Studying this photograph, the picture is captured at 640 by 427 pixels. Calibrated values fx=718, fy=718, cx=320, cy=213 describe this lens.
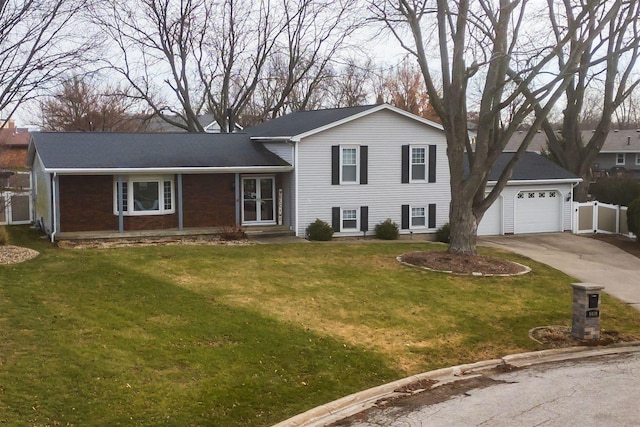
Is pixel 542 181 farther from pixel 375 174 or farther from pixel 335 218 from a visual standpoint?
pixel 335 218

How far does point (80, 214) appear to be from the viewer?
24578 mm

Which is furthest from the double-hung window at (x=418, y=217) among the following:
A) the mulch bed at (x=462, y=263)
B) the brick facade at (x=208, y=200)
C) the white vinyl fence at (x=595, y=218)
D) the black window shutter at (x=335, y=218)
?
the white vinyl fence at (x=595, y=218)

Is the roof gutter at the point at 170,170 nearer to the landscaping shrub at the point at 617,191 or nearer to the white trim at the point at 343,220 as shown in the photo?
the white trim at the point at 343,220

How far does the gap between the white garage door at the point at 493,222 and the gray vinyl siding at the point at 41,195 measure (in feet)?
55.2

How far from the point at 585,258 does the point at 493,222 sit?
19.1 feet

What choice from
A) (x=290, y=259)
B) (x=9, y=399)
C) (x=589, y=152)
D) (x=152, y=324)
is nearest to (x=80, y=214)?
(x=290, y=259)

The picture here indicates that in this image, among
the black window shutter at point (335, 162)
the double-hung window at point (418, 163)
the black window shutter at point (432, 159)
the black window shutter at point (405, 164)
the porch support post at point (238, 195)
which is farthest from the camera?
the black window shutter at point (432, 159)

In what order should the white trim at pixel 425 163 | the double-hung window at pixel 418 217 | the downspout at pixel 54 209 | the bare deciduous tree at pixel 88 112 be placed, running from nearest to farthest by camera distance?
1. the downspout at pixel 54 209
2. the white trim at pixel 425 163
3. the double-hung window at pixel 418 217
4. the bare deciduous tree at pixel 88 112

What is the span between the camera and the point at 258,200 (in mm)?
27359

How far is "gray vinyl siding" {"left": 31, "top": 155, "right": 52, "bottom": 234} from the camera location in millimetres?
24094

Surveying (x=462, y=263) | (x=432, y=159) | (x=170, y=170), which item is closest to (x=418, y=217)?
(x=432, y=159)

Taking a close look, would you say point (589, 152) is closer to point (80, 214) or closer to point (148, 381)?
point (80, 214)

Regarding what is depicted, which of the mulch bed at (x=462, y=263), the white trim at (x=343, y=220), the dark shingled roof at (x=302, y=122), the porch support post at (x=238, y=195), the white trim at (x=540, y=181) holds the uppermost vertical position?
the dark shingled roof at (x=302, y=122)

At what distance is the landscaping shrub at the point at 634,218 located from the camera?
27.6 metres
